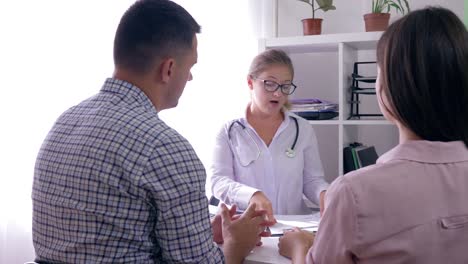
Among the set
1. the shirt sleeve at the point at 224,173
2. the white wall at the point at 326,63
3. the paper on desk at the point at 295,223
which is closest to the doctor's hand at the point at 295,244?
the paper on desk at the point at 295,223

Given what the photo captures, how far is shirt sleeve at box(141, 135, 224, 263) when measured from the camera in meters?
1.00

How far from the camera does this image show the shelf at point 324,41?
2.43 meters

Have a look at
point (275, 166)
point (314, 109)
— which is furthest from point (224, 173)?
point (314, 109)

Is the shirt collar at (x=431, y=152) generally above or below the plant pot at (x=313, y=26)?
below

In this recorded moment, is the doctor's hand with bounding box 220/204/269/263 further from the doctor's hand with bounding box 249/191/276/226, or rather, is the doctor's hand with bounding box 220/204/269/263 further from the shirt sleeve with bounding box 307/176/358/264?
the shirt sleeve with bounding box 307/176/358/264

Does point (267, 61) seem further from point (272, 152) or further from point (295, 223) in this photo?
point (295, 223)

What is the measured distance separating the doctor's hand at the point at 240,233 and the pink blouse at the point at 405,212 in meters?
0.45

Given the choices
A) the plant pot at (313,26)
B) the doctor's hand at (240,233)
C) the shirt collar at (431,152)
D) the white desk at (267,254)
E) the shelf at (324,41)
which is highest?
the plant pot at (313,26)

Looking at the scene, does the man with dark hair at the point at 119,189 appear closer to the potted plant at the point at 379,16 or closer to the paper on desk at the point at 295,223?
the paper on desk at the point at 295,223

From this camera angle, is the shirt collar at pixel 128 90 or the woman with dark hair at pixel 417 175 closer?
the woman with dark hair at pixel 417 175

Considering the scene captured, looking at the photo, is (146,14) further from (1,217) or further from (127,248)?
(1,217)

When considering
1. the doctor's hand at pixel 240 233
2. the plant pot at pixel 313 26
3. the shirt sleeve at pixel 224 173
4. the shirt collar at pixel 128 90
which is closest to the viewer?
the shirt collar at pixel 128 90

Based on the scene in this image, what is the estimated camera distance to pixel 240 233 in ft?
4.28

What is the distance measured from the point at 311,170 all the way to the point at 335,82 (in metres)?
0.82
